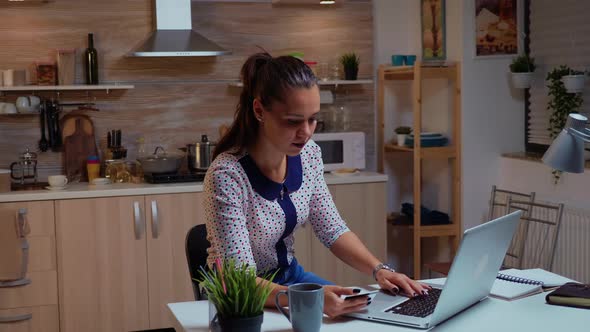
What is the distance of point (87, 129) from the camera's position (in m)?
4.77

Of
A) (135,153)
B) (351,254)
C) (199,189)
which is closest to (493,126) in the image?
(199,189)

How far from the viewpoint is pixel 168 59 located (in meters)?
4.91

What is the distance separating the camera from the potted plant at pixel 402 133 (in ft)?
16.5

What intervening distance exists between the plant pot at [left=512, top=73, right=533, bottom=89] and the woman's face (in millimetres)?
2792

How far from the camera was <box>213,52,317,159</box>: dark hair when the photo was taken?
7.21 feet

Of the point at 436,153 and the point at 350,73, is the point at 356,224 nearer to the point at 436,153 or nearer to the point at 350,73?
the point at 436,153

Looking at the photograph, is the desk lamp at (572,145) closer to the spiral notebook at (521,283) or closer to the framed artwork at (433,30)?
the spiral notebook at (521,283)

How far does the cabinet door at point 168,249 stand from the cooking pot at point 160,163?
0.77ft

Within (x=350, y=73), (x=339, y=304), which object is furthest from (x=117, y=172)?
(x=339, y=304)

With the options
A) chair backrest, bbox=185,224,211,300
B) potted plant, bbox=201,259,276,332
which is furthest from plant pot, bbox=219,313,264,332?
chair backrest, bbox=185,224,211,300

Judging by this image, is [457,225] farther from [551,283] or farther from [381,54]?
[551,283]

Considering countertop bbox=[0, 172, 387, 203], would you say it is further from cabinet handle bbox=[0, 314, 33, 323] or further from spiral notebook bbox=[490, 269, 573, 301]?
spiral notebook bbox=[490, 269, 573, 301]

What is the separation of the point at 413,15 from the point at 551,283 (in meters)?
3.23

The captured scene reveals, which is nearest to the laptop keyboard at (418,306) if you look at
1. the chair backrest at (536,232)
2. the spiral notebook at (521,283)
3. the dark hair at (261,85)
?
the spiral notebook at (521,283)
